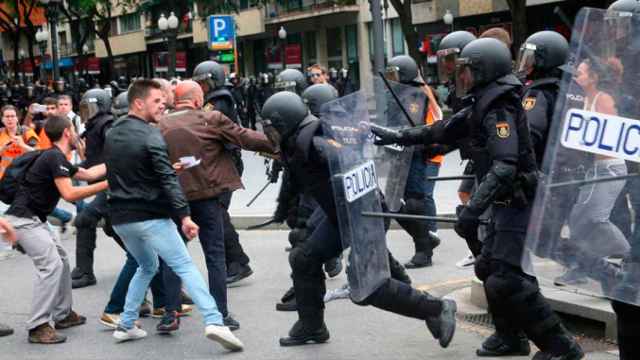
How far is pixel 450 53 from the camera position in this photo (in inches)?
262

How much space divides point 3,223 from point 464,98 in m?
3.17

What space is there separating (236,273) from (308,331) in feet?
7.88

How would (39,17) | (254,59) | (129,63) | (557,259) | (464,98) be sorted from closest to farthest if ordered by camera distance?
(557,259)
(464,98)
(39,17)
(254,59)
(129,63)

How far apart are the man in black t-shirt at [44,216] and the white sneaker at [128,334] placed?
1.36 feet

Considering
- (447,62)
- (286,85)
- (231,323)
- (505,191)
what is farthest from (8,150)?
(505,191)

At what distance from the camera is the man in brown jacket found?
681cm

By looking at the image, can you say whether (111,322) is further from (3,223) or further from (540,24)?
(540,24)

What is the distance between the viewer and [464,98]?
18.7 feet

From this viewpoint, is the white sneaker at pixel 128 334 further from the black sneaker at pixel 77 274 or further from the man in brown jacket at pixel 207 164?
the black sneaker at pixel 77 274

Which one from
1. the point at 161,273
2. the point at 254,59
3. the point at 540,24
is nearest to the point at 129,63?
the point at 254,59

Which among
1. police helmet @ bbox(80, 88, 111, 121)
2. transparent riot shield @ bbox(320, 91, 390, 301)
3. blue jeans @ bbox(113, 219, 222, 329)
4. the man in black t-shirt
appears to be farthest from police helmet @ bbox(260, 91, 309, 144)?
police helmet @ bbox(80, 88, 111, 121)

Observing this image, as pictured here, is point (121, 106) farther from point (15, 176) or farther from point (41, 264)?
point (41, 264)

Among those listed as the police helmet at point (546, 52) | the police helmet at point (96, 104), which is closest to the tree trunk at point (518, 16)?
the police helmet at point (96, 104)

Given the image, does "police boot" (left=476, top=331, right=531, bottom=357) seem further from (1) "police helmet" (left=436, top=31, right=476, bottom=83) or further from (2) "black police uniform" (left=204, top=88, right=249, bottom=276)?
(2) "black police uniform" (left=204, top=88, right=249, bottom=276)
